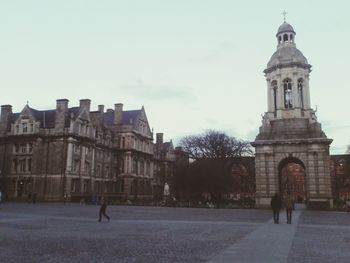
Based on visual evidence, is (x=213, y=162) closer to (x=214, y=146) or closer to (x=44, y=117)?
(x=214, y=146)

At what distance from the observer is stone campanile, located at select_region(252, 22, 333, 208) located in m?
43.2

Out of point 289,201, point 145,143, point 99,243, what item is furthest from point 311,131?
point 145,143

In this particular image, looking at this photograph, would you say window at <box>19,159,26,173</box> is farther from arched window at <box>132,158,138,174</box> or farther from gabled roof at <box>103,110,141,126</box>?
arched window at <box>132,158,138,174</box>

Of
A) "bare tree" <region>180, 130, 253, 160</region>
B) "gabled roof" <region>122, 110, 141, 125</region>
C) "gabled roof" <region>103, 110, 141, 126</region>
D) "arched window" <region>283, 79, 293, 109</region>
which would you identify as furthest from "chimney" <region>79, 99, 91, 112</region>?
"arched window" <region>283, 79, 293, 109</region>

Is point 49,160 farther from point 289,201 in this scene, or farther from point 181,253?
point 181,253

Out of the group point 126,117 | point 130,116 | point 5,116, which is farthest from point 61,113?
point 130,116

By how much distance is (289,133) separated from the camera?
45.5 m

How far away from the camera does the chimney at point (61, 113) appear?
66250 mm

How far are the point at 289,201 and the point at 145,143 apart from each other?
223 feet

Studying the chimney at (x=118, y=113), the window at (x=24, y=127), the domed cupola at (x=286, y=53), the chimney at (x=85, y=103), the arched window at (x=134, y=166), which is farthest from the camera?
the chimney at (x=118, y=113)

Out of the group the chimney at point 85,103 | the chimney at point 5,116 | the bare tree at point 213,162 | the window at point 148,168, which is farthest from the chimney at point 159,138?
the chimney at point 5,116

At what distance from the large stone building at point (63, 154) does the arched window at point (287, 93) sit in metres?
36.1

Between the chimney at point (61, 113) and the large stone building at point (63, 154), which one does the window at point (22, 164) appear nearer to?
the large stone building at point (63, 154)

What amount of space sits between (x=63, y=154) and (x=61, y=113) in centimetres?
734
